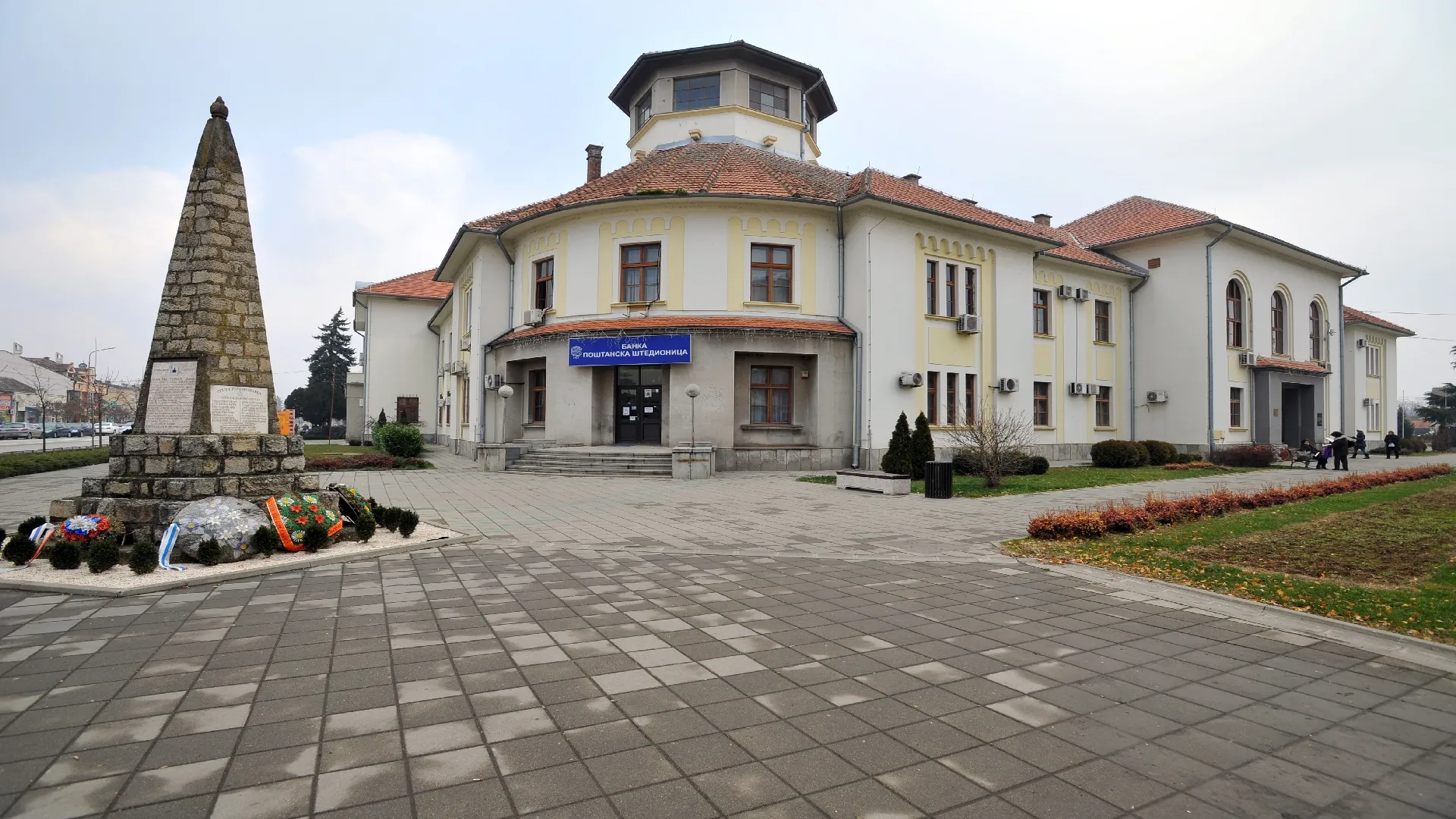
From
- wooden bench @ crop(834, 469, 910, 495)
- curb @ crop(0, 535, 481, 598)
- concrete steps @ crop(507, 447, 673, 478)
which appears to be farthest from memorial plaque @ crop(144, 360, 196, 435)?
wooden bench @ crop(834, 469, 910, 495)

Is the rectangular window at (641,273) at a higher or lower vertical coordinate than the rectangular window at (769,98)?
lower

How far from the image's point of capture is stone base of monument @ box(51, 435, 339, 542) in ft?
28.4

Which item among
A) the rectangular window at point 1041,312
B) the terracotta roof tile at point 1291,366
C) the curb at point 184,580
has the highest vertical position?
the rectangular window at point 1041,312

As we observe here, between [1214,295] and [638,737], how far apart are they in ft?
111

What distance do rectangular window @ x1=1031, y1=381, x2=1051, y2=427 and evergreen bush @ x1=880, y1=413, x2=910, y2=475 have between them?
37.4ft

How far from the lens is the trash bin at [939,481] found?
50.5 feet

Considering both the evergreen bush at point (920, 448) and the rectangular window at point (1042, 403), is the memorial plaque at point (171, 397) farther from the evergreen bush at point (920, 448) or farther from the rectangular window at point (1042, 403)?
the rectangular window at point (1042, 403)

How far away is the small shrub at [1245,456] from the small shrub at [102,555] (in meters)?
30.2

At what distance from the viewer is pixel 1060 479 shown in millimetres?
19375

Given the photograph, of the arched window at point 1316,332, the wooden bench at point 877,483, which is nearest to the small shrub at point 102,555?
the wooden bench at point 877,483

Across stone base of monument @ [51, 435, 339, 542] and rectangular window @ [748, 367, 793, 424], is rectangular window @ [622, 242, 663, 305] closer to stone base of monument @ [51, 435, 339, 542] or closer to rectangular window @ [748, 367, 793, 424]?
rectangular window @ [748, 367, 793, 424]

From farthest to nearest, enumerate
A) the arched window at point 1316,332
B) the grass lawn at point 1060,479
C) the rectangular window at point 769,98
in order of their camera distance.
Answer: the arched window at point 1316,332 → the rectangular window at point 769,98 → the grass lawn at point 1060,479

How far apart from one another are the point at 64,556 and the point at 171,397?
246 cm

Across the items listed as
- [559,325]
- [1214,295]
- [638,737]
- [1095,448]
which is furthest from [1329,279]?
[638,737]
